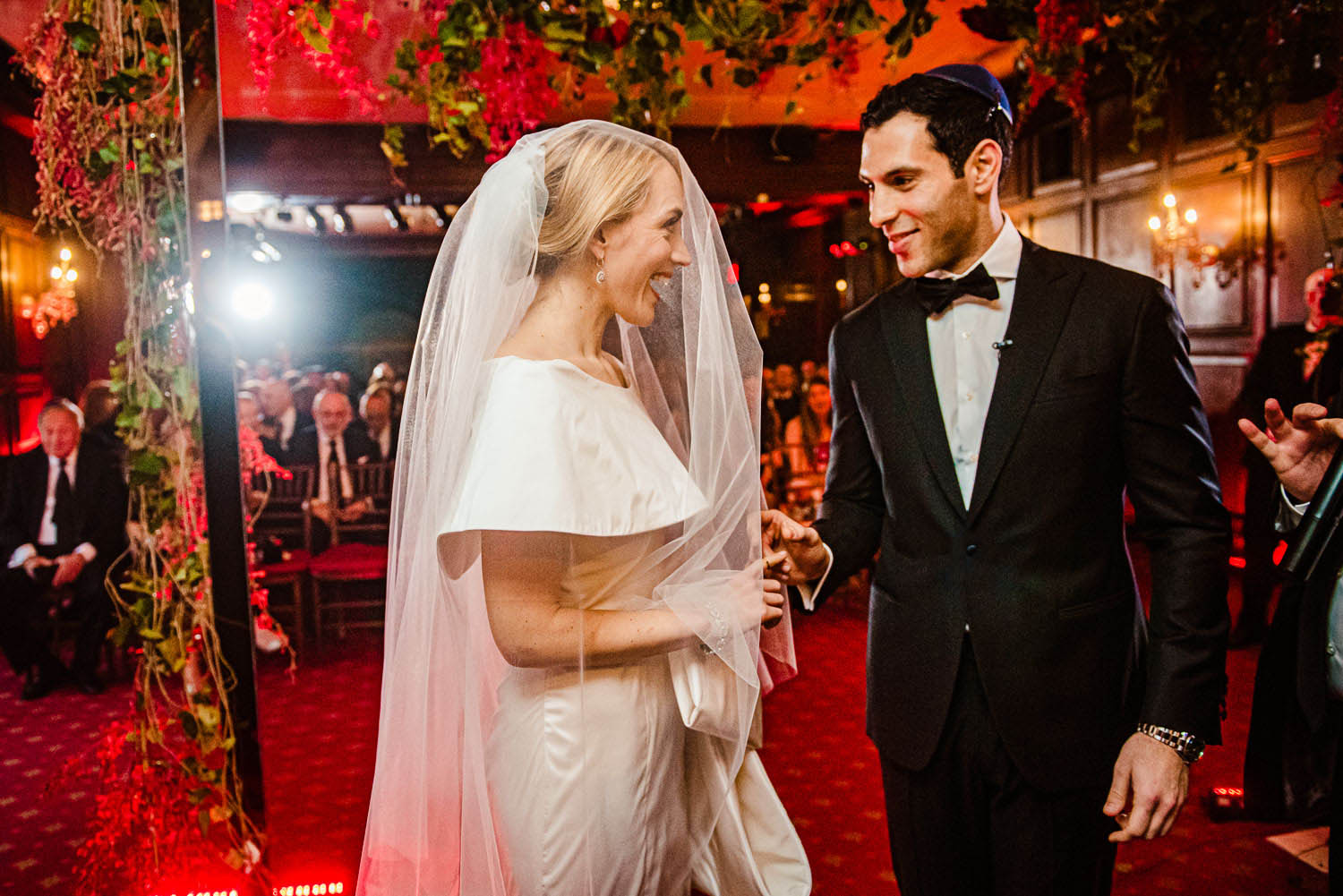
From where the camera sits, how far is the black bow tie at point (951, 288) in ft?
5.33

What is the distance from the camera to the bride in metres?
1.41

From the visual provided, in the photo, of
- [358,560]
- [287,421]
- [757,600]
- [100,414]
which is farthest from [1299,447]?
[287,421]

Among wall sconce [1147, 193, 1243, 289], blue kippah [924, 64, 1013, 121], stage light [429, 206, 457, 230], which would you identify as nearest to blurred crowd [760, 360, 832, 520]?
wall sconce [1147, 193, 1243, 289]

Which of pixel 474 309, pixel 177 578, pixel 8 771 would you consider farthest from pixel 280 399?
pixel 474 309

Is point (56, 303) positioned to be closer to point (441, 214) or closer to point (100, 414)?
point (100, 414)

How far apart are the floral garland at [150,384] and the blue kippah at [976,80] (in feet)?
5.43

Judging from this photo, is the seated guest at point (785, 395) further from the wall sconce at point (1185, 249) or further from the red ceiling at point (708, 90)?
the wall sconce at point (1185, 249)

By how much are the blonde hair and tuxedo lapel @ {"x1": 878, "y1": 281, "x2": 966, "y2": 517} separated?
1.75 feet

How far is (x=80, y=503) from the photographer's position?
326 cm

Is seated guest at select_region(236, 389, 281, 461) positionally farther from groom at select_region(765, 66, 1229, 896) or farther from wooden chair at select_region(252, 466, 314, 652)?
groom at select_region(765, 66, 1229, 896)

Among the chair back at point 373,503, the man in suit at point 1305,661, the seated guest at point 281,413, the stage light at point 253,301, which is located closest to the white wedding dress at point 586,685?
the man in suit at point 1305,661

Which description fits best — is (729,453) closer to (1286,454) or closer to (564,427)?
(564,427)

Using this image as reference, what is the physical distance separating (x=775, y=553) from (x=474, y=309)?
660mm

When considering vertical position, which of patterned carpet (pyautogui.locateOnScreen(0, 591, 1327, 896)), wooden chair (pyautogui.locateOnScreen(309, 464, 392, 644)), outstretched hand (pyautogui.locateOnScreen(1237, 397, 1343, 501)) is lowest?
patterned carpet (pyautogui.locateOnScreen(0, 591, 1327, 896))
